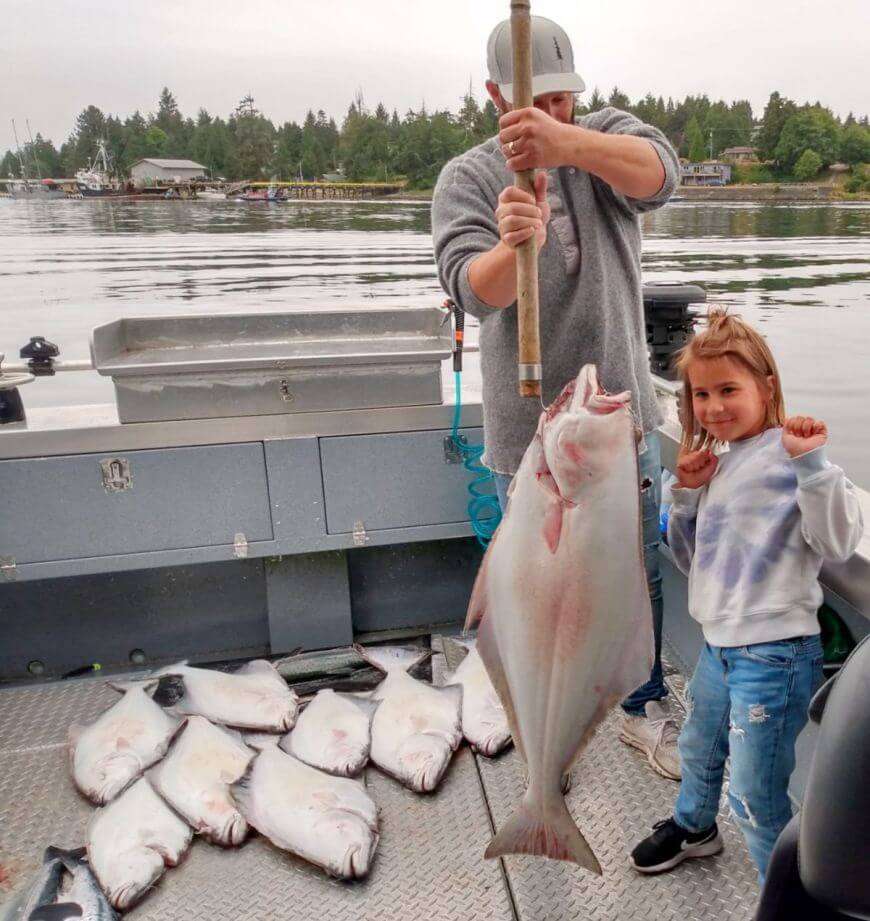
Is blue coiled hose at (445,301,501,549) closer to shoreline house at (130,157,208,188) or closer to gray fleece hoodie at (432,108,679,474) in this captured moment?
gray fleece hoodie at (432,108,679,474)

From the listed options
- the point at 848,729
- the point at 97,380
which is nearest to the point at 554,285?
the point at 848,729

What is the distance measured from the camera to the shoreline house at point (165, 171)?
4926 inches

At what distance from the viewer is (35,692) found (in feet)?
11.1

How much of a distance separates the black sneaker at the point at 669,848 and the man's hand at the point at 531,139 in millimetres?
1829

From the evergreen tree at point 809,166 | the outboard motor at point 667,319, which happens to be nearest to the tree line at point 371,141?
the evergreen tree at point 809,166

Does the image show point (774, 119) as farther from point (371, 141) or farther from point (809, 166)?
point (371, 141)

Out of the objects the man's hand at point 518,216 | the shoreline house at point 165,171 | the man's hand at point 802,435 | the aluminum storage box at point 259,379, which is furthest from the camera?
the shoreline house at point 165,171

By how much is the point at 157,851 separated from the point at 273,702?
2.52 feet

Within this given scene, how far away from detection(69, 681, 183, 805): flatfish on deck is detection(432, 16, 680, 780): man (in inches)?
61.4

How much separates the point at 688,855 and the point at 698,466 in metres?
1.14

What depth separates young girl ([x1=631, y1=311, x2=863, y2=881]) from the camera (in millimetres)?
1804

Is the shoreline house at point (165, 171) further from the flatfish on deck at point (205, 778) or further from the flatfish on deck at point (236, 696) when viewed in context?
the flatfish on deck at point (205, 778)

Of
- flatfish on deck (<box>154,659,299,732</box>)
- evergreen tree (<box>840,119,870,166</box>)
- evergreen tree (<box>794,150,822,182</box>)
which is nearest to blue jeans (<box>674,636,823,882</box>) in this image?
flatfish on deck (<box>154,659,299,732</box>)

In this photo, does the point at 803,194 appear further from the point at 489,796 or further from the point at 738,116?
the point at 489,796
